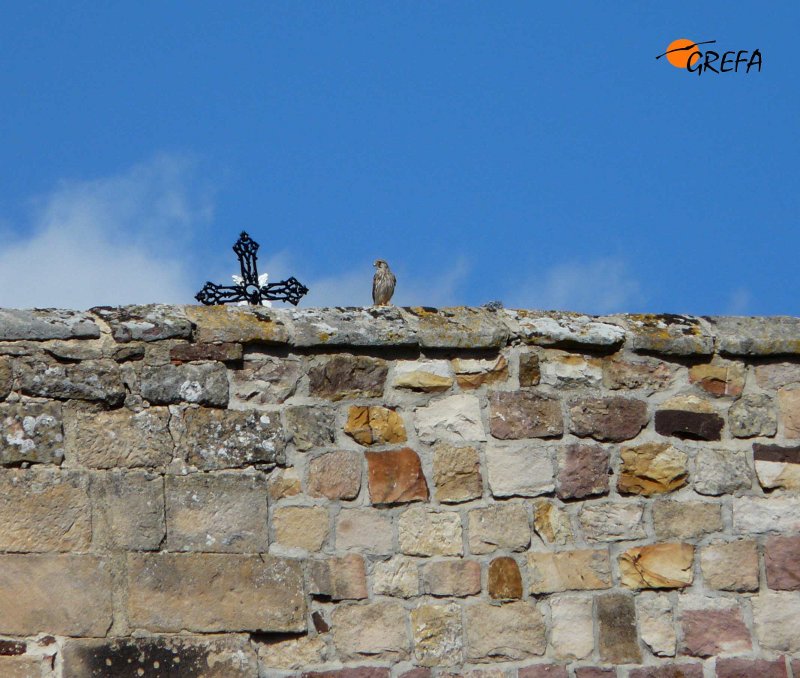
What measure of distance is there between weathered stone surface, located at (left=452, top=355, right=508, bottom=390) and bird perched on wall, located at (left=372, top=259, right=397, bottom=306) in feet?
9.37

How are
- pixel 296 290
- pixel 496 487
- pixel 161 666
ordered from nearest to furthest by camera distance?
pixel 161 666
pixel 496 487
pixel 296 290

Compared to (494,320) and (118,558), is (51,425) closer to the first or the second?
(118,558)

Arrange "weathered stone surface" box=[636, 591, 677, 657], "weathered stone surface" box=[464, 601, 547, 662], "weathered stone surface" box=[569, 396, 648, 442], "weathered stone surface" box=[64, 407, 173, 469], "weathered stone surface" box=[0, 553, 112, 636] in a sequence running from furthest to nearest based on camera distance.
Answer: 1. "weathered stone surface" box=[569, 396, 648, 442]
2. "weathered stone surface" box=[636, 591, 677, 657]
3. "weathered stone surface" box=[464, 601, 547, 662]
4. "weathered stone surface" box=[64, 407, 173, 469]
5. "weathered stone surface" box=[0, 553, 112, 636]

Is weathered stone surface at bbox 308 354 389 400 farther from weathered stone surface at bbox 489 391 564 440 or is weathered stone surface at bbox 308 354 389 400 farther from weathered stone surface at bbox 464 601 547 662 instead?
weathered stone surface at bbox 464 601 547 662

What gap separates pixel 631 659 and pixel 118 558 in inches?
68.4

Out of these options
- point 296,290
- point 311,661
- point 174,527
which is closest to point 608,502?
point 311,661

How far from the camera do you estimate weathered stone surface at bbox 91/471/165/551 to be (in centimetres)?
459

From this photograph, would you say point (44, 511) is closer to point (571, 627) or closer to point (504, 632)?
point (504, 632)

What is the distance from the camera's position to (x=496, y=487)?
4844 millimetres

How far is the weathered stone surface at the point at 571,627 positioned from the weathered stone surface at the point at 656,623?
0.18 metres

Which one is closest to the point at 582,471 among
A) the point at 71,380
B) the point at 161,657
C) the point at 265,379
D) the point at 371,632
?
the point at 371,632

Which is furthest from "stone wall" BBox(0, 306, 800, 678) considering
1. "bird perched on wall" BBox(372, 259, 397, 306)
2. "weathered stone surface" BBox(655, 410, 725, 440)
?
"bird perched on wall" BBox(372, 259, 397, 306)

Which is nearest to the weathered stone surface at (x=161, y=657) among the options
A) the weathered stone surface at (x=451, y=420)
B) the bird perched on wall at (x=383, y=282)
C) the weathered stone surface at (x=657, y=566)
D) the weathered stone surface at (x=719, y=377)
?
the weathered stone surface at (x=451, y=420)

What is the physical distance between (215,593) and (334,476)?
0.54 metres
